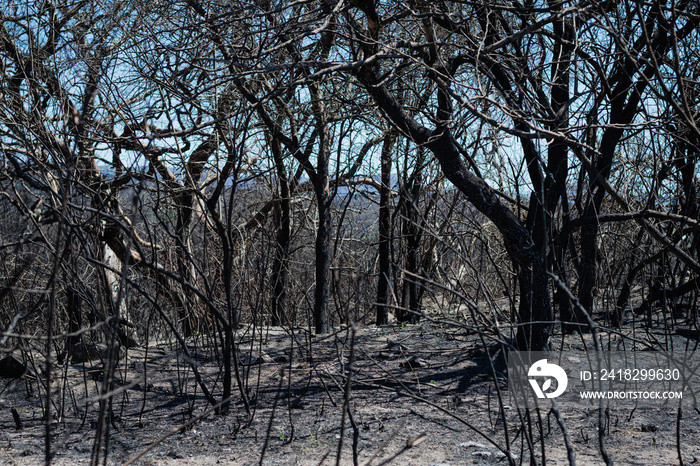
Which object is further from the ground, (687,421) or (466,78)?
(466,78)

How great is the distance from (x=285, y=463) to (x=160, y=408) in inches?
56.0

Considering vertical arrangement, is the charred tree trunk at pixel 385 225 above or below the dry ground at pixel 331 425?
above

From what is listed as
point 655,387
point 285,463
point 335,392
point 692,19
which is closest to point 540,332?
point 655,387

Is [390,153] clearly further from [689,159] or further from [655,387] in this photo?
[655,387]

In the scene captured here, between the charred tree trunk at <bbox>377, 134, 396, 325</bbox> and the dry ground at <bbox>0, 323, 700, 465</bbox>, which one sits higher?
the charred tree trunk at <bbox>377, 134, 396, 325</bbox>

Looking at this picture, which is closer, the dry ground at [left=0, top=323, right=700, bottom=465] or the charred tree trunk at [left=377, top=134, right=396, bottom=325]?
the dry ground at [left=0, top=323, right=700, bottom=465]

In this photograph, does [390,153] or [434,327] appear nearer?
[434,327]

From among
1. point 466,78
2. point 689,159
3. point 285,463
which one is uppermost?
point 466,78

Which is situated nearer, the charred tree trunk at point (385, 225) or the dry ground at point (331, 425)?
the dry ground at point (331, 425)

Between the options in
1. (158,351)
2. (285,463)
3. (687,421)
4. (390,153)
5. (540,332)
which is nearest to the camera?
(285,463)

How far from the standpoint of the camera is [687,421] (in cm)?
398

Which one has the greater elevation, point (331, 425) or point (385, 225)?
point (385, 225)

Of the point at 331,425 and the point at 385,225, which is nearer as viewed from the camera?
the point at 331,425

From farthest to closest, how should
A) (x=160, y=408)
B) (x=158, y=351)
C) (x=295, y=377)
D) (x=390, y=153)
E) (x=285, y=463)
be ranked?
(x=390, y=153) → (x=158, y=351) → (x=295, y=377) → (x=160, y=408) → (x=285, y=463)
